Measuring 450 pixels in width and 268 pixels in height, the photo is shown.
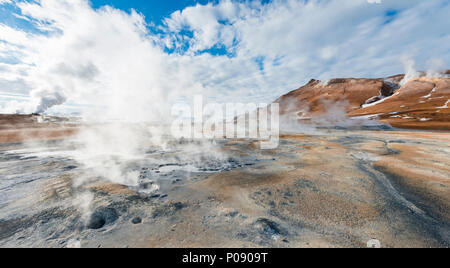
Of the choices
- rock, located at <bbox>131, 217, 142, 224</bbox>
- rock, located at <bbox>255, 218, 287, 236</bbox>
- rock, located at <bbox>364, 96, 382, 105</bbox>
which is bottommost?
rock, located at <bbox>255, 218, 287, 236</bbox>

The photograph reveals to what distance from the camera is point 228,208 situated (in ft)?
13.3

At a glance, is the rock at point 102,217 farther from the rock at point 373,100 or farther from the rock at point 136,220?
the rock at point 373,100

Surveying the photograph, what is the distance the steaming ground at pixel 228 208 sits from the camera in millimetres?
2986

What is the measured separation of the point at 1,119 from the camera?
3922 centimetres

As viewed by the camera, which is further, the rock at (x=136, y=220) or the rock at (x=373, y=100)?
the rock at (x=373, y=100)

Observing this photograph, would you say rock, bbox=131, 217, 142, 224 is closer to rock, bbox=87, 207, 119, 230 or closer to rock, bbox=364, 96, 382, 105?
rock, bbox=87, 207, 119, 230

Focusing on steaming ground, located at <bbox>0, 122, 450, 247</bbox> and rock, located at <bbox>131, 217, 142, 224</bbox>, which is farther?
rock, located at <bbox>131, 217, 142, 224</bbox>

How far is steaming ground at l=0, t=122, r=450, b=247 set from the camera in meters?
2.99

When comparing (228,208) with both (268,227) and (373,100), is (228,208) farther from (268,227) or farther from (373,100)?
(373,100)

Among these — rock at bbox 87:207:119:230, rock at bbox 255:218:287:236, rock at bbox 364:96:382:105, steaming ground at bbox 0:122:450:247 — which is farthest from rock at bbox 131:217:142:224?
rock at bbox 364:96:382:105

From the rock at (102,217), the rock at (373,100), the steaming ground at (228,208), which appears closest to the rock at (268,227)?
the steaming ground at (228,208)

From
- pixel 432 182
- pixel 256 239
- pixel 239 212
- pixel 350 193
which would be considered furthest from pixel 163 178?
pixel 432 182
